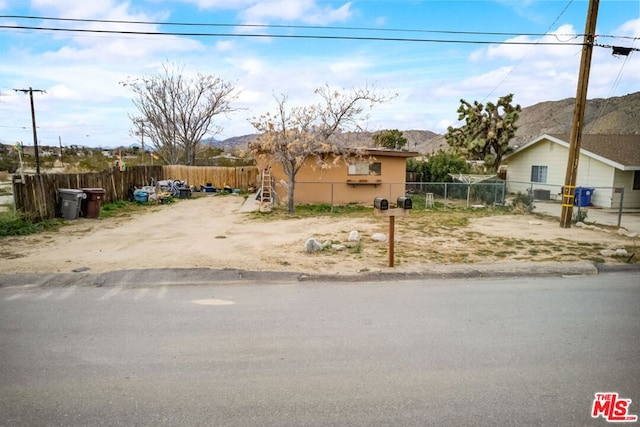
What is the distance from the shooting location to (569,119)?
68062mm

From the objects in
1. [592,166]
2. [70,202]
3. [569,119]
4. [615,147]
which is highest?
[569,119]

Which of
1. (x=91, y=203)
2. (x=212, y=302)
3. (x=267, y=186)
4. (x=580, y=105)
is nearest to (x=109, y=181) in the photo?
(x=91, y=203)

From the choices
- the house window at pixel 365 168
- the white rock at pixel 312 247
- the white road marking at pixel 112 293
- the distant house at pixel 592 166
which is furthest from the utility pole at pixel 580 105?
the white road marking at pixel 112 293

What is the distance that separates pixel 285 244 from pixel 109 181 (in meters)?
12.6

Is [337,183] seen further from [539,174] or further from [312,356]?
[312,356]

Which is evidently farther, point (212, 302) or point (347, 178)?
point (347, 178)

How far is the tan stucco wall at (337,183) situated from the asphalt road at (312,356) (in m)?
13.6

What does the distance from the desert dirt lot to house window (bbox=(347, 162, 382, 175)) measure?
5481 millimetres

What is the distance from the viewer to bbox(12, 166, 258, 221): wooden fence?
11.6 m

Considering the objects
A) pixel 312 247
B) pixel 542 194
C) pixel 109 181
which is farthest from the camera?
pixel 542 194

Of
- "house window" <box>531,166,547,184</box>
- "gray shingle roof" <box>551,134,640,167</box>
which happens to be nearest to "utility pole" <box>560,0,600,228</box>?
"gray shingle roof" <box>551,134,640,167</box>

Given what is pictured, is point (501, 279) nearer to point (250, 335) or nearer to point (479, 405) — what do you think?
point (479, 405)

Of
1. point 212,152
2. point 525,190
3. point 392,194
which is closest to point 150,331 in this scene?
point 392,194

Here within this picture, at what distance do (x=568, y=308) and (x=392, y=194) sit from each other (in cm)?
1579
